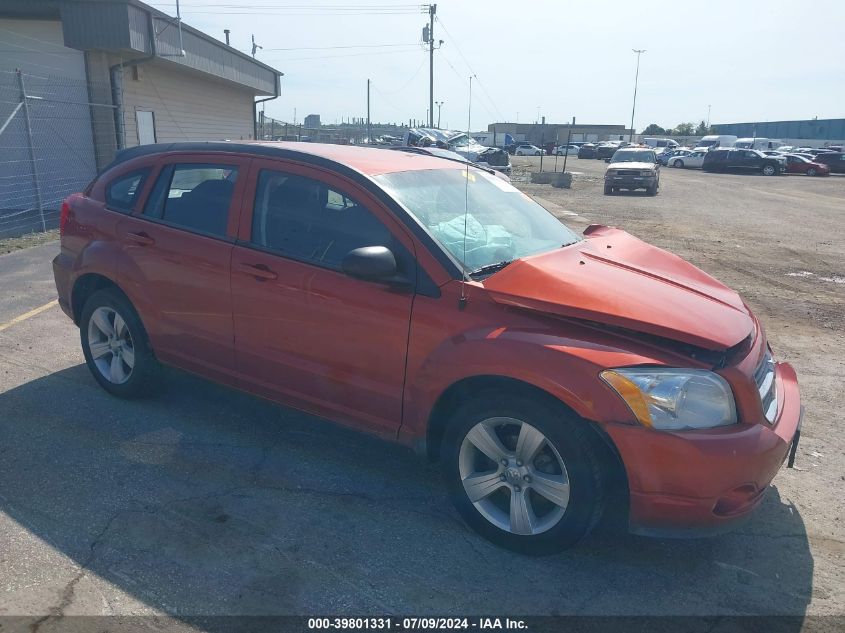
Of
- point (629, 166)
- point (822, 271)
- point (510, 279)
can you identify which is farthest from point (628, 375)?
point (629, 166)

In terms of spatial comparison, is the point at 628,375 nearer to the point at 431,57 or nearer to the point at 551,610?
the point at 551,610

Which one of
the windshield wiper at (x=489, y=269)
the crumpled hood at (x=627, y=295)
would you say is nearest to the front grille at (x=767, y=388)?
the crumpled hood at (x=627, y=295)

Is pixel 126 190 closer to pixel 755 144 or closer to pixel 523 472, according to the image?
pixel 523 472

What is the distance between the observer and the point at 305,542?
3.31 m

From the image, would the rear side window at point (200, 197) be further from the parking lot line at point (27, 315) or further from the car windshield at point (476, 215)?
the parking lot line at point (27, 315)

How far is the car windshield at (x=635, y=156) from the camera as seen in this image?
28969 mm

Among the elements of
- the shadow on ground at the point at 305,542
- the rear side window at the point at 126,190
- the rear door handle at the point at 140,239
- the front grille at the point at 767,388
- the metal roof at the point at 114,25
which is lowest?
the shadow on ground at the point at 305,542

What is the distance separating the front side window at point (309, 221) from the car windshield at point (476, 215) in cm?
23

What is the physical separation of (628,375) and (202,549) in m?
2.13

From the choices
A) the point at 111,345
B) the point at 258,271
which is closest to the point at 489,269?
the point at 258,271

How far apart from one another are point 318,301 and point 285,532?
47.4 inches

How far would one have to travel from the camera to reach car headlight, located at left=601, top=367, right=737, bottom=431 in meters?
2.88

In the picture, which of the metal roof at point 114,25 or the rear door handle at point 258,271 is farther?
the metal roof at point 114,25

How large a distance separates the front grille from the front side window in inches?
75.0
